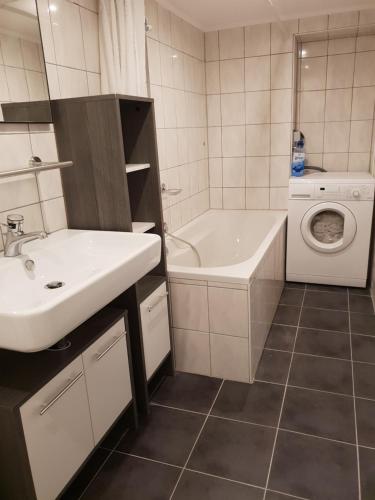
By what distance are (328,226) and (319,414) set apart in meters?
1.79

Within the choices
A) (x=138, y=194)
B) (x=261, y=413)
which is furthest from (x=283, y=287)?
(x=138, y=194)

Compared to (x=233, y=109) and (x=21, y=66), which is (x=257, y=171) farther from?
(x=21, y=66)

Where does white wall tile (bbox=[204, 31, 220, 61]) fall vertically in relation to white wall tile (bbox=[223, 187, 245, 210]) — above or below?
above

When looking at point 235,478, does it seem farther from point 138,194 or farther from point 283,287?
point 283,287

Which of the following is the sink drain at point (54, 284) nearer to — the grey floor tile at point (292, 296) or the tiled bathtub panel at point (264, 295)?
the tiled bathtub panel at point (264, 295)

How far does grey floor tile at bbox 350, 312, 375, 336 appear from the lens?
8.73 feet

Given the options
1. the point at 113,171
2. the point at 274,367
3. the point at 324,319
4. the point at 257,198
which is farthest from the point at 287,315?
the point at 113,171

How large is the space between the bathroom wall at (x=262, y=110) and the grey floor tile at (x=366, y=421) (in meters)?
1.96

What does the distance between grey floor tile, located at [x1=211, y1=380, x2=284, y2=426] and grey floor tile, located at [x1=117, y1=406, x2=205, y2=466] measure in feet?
0.48

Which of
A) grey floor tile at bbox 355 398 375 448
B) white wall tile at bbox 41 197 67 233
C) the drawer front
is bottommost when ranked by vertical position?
grey floor tile at bbox 355 398 375 448

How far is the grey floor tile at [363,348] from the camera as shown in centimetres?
237

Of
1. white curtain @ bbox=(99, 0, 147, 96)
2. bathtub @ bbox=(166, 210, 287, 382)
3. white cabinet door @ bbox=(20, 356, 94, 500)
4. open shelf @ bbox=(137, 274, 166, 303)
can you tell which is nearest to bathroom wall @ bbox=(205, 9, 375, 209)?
bathtub @ bbox=(166, 210, 287, 382)

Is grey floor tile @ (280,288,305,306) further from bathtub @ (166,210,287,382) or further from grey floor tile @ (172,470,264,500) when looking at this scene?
grey floor tile @ (172,470,264,500)

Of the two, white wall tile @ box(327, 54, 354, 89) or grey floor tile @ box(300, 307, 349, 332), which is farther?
white wall tile @ box(327, 54, 354, 89)
